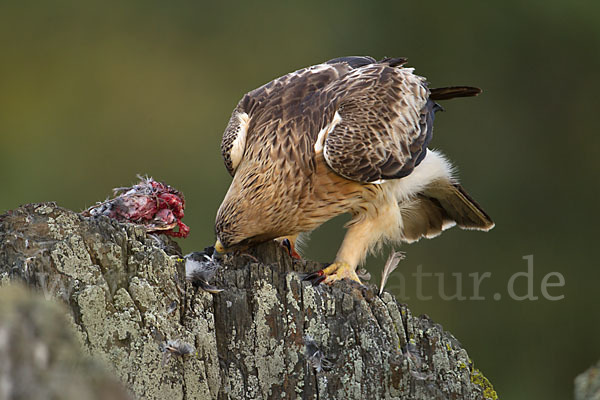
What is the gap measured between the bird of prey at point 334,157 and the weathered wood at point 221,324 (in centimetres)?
122

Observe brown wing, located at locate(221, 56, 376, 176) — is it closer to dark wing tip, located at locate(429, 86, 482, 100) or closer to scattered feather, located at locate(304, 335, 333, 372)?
dark wing tip, located at locate(429, 86, 482, 100)

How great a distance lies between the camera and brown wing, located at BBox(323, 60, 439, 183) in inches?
177

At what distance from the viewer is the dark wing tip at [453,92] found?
5.23m

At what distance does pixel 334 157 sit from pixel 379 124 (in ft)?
1.75

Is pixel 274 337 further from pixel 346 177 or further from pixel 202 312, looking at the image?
pixel 346 177

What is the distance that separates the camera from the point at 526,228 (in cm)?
→ 931

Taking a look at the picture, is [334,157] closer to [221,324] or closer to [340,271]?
[340,271]

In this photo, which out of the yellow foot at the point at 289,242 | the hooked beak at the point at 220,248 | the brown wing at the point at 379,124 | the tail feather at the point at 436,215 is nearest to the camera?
the hooked beak at the point at 220,248

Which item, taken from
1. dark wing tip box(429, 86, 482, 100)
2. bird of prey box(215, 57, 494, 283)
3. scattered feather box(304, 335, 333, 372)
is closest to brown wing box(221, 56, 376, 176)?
bird of prey box(215, 57, 494, 283)

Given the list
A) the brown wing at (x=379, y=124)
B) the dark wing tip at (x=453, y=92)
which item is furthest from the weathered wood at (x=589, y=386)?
the dark wing tip at (x=453, y=92)

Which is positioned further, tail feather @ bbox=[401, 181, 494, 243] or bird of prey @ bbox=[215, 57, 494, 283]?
tail feather @ bbox=[401, 181, 494, 243]

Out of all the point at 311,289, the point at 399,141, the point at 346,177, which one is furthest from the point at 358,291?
the point at 399,141

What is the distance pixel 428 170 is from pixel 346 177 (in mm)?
898

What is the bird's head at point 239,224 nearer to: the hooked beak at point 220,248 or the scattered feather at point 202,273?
the hooked beak at point 220,248
